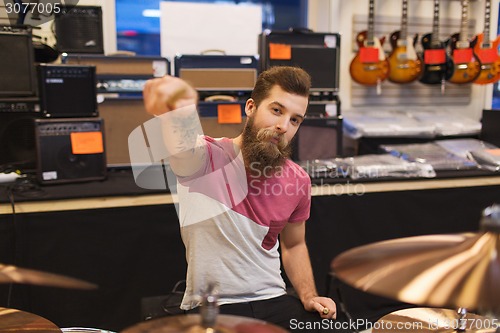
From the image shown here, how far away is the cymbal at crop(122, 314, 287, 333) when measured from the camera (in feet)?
2.18

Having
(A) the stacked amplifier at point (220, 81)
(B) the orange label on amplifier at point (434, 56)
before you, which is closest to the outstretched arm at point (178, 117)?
(A) the stacked amplifier at point (220, 81)

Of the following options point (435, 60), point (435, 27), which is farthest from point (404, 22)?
point (435, 60)

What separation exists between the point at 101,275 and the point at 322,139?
1253mm

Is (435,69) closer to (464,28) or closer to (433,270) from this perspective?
(464,28)

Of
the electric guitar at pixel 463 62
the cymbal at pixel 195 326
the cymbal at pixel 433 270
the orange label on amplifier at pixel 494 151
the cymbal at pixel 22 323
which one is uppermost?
the electric guitar at pixel 463 62

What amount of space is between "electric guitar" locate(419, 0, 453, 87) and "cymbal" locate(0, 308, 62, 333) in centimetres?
267

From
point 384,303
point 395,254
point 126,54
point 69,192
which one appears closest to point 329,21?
point 126,54

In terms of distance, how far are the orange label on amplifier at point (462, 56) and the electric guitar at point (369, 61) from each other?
0.42 meters

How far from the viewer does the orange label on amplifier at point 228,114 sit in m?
2.21

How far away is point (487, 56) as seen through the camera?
288 cm

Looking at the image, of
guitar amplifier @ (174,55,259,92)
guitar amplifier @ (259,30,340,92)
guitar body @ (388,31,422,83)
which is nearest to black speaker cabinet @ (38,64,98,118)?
→ guitar amplifier @ (174,55,259,92)

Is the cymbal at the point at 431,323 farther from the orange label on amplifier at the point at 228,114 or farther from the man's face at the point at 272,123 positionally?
the orange label on amplifier at the point at 228,114

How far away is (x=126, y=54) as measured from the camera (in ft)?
7.45

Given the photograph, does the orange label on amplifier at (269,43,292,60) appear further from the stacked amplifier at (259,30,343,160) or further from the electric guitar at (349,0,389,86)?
the electric guitar at (349,0,389,86)
